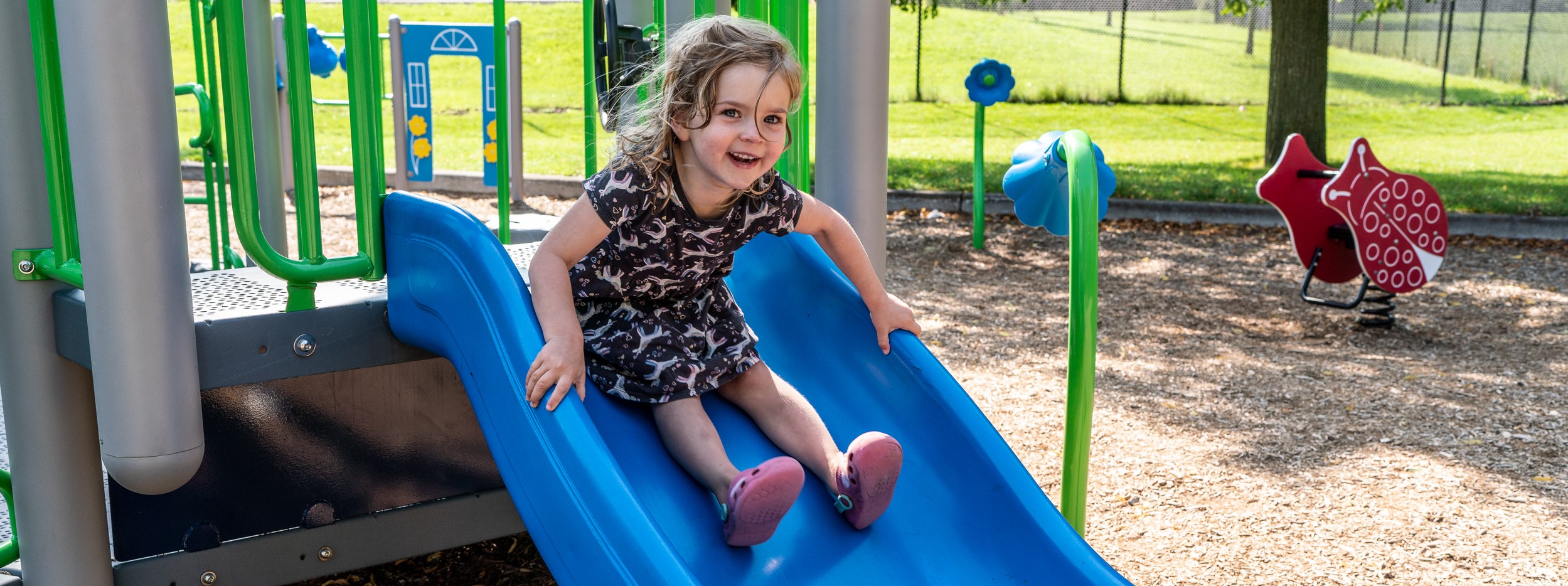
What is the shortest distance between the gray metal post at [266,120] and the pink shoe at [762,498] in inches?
74.6

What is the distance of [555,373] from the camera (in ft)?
6.28

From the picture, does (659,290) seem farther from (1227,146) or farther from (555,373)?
(1227,146)

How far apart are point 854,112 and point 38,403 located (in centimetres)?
182

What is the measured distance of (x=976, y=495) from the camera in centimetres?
212

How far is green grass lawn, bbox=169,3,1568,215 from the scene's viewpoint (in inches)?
393

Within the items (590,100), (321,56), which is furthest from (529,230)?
(321,56)

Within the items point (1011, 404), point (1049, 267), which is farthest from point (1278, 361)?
point (1049, 267)

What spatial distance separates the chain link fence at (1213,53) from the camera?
18.0 m

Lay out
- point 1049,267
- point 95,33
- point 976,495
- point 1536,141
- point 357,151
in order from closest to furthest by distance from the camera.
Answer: point 95,33
point 976,495
point 357,151
point 1049,267
point 1536,141

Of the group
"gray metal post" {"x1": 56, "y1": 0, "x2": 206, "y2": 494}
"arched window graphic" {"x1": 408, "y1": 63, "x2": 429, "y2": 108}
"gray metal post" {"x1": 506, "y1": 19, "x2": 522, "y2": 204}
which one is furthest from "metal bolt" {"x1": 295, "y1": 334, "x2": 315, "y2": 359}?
"arched window graphic" {"x1": 408, "y1": 63, "x2": 429, "y2": 108}

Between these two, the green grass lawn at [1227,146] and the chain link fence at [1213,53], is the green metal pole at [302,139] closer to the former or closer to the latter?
the green grass lawn at [1227,146]

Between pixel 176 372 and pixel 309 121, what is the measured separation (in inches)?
21.0

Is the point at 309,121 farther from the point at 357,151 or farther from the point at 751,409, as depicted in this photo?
the point at 751,409

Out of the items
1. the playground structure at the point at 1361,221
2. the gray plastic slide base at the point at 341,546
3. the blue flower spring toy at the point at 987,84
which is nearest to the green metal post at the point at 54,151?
the gray plastic slide base at the point at 341,546
